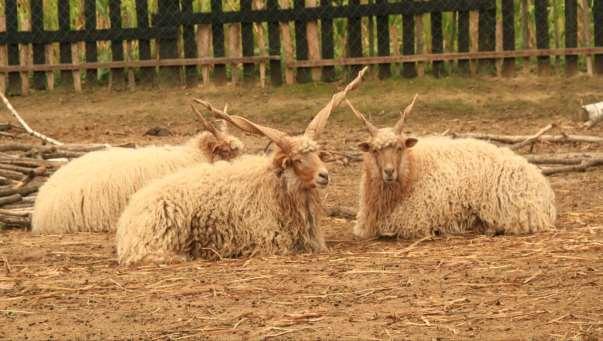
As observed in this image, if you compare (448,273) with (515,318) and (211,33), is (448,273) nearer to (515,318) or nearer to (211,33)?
(515,318)

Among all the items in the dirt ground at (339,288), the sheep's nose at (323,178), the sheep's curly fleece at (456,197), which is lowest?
the dirt ground at (339,288)

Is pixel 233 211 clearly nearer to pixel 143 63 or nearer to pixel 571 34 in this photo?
pixel 143 63

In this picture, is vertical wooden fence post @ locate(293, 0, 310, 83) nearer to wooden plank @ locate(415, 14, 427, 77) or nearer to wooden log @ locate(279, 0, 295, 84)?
wooden log @ locate(279, 0, 295, 84)

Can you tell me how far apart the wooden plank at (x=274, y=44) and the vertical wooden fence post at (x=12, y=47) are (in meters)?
3.49

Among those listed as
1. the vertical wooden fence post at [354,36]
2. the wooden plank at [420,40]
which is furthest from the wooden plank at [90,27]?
the wooden plank at [420,40]

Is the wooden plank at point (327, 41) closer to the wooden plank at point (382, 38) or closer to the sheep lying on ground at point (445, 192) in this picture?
the wooden plank at point (382, 38)

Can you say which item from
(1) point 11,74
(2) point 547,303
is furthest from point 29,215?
(1) point 11,74

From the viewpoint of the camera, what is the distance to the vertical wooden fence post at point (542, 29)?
58.9ft

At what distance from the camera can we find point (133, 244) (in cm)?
973

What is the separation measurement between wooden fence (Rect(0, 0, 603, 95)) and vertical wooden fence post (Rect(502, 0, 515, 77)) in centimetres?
1

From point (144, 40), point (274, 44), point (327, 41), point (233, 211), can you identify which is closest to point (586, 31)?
point (327, 41)

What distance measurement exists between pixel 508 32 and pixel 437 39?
94 centimetres

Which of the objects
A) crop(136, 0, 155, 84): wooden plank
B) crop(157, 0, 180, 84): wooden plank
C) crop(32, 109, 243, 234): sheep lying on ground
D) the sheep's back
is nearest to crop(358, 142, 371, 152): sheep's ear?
crop(32, 109, 243, 234): sheep lying on ground

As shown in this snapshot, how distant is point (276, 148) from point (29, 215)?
2.99 metres
